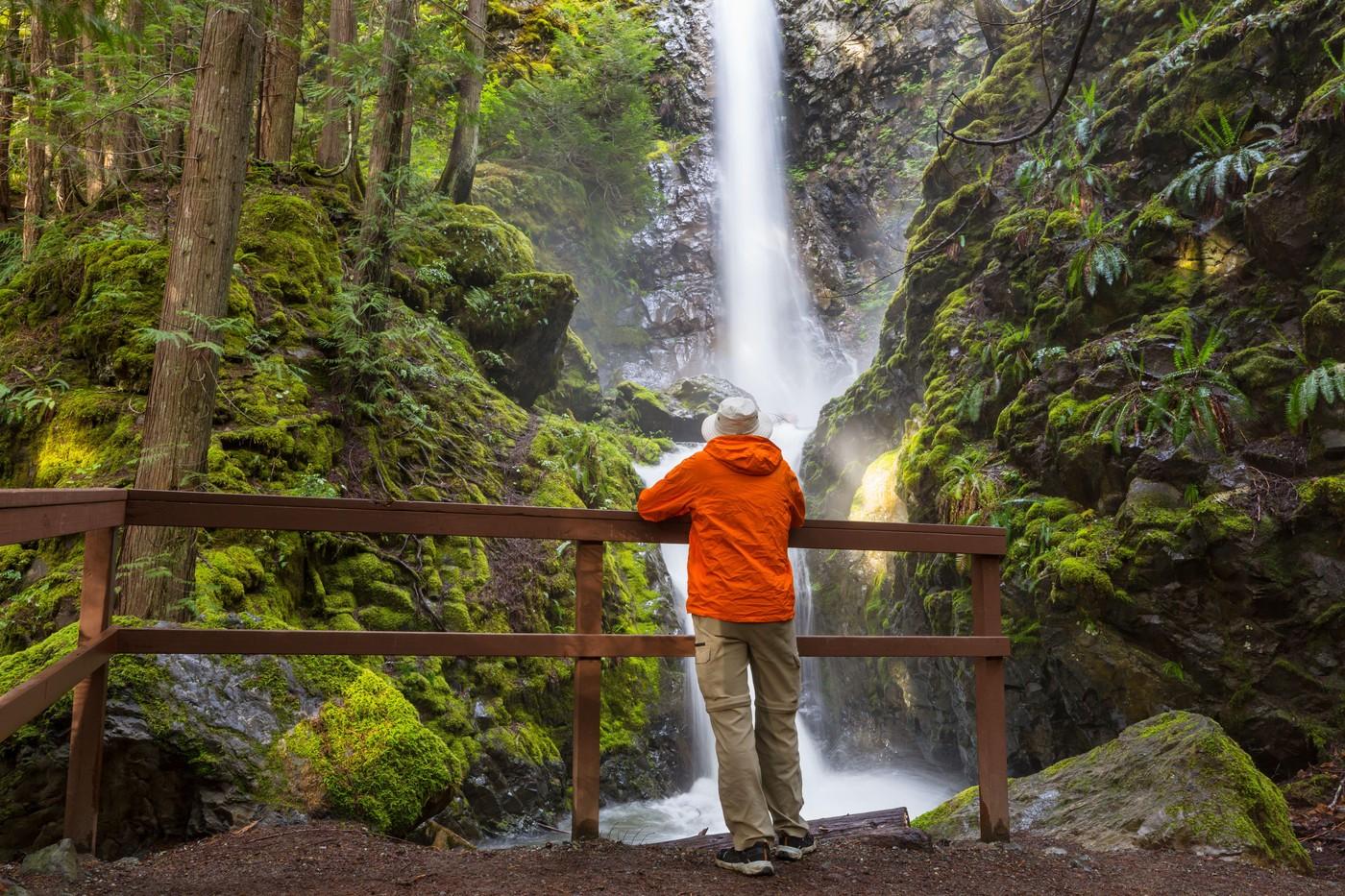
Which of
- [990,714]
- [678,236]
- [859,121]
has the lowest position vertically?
[990,714]

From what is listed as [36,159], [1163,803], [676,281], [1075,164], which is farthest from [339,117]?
[676,281]

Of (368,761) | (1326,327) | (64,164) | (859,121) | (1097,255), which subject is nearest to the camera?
(368,761)

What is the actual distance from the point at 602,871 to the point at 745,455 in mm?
1700

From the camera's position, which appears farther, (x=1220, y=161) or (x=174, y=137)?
(x=174, y=137)

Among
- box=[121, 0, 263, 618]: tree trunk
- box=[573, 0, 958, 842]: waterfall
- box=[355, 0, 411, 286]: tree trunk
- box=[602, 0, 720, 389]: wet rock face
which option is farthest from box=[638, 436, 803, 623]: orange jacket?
box=[602, 0, 720, 389]: wet rock face

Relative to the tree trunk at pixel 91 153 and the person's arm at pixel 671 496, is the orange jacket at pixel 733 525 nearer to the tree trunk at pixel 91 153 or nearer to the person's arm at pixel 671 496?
the person's arm at pixel 671 496

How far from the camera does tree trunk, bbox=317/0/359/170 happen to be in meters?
10.4

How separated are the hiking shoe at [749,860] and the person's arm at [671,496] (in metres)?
1.36

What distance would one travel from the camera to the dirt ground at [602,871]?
2.88m

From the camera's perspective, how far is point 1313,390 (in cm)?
747

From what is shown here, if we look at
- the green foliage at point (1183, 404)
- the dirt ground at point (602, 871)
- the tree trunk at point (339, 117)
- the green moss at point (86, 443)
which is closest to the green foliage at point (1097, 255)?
the green foliage at point (1183, 404)

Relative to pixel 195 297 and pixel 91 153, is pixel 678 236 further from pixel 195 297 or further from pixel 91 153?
pixel 195 297

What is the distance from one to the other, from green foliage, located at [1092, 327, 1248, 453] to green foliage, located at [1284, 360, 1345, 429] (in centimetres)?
61

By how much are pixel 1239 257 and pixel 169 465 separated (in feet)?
33.9
